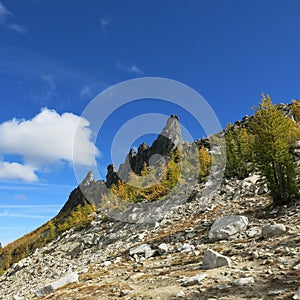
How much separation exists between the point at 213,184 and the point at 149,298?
4127 cm

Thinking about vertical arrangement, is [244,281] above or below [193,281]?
below

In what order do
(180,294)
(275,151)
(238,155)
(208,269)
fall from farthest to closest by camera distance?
(238,155)
(275,151)
(208,269)
(180,294)

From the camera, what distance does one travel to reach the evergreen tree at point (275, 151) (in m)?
23.0

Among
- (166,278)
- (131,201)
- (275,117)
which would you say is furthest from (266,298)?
(131,201)

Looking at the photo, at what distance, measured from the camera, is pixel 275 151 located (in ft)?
77.4

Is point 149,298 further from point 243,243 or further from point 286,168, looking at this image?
point 286,168

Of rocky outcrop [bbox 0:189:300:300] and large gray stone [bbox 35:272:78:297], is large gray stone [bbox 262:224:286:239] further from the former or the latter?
large gray stone [bbox 35:272:78:297]

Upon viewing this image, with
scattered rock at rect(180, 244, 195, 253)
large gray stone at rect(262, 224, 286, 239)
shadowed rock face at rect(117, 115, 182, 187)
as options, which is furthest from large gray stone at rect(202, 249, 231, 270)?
shadowed rock face at rect(117, 115, 182, 187)

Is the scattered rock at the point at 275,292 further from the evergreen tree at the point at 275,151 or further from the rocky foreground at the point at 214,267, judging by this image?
the evergreen tree at the point at 275,151

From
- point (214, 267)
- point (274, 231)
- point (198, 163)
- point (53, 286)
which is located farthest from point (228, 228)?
point (198, 163)

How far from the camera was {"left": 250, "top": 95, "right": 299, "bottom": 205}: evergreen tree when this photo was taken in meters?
23.0

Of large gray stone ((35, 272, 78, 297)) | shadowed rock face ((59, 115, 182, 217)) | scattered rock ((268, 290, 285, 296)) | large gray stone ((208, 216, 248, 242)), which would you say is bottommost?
scattered rock ((268, 290, 285, 296))

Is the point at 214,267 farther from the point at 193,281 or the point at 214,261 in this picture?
the point at 193,281

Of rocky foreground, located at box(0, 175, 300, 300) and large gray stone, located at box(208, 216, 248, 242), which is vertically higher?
large gray stone, located at box(208, 216, 248, 242)
